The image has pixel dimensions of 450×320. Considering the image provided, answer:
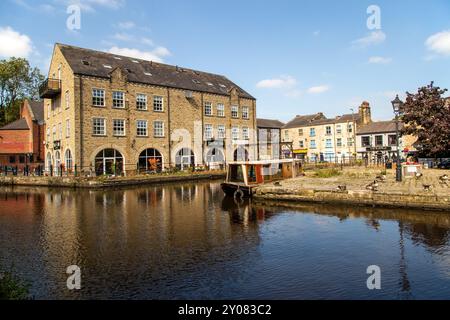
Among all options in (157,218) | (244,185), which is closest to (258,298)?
(157,218)

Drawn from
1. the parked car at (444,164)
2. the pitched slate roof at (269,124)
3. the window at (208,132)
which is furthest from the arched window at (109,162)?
the parked car at (444,164)

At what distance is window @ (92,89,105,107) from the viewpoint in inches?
1192

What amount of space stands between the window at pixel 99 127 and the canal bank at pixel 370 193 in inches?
717

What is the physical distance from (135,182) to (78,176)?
480cm

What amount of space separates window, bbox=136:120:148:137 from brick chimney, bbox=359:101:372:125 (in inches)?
1254

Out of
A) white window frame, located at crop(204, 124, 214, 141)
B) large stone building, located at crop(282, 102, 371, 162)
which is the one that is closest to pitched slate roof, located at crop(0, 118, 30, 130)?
white window frame, located at crop(204, 124, 214, 141)

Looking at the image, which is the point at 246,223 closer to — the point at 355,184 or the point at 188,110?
the point at 355,184

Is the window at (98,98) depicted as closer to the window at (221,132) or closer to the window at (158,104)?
the window at (158,104)

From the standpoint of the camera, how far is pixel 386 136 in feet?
138

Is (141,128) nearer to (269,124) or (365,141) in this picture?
(269,124)

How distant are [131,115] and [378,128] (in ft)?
104

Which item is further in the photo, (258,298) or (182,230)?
(182,230)

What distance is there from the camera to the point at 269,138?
2064 inches

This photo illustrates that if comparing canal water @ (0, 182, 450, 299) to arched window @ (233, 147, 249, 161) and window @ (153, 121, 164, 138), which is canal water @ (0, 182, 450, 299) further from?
arched window @ (233, 147, 249, 161)
